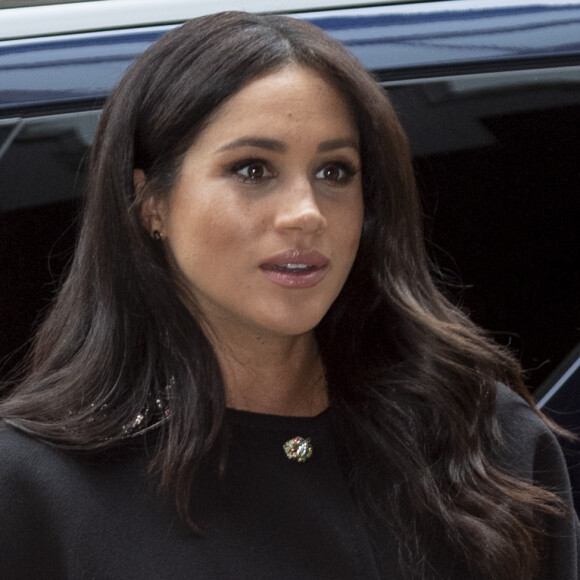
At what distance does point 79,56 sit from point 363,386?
0.85 m

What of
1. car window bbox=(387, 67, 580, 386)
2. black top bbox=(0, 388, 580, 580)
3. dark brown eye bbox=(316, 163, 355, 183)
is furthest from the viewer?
car window bbox=(387, 67, 580, 386)

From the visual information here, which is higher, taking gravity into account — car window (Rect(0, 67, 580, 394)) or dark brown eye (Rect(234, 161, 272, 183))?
dark brown eye (Rect(234, 161, 272, 183))

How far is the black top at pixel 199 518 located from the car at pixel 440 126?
1.22 ft

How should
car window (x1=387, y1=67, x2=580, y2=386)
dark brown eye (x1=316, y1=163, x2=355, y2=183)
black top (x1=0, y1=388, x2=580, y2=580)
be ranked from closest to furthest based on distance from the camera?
black top (x1=0, y1=388, x2=580, y2=580) → dark brown eye (x1=316, y1=163, x2=355, y2=183) → car window (x1=387, y1=67, x2=580, y2=386)

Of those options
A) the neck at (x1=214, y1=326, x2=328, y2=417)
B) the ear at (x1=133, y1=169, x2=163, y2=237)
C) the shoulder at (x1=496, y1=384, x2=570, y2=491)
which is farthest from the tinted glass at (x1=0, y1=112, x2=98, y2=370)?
the shoulder at (x1=496, y1=384, x2=570, y2=491)

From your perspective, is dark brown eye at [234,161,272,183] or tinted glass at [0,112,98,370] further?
tinted glass at [0,112,98,370]

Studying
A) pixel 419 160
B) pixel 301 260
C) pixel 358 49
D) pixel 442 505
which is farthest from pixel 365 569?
pixel 358 49

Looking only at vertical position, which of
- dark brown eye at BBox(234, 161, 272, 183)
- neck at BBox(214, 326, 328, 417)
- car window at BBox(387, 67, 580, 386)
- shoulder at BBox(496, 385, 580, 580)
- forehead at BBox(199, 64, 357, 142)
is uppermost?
forehead at BBox(199, 64, 357, 142)

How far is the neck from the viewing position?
Answer: 2854mm

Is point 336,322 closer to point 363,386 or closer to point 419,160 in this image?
point 363,386

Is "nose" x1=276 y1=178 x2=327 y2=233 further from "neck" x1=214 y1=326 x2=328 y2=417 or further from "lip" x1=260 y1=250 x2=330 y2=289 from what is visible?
"neck" x1=214 y1=326 x2=328 y2=417

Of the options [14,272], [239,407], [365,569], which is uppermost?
[14,272]

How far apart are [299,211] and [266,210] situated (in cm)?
6

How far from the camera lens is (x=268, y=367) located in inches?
114
